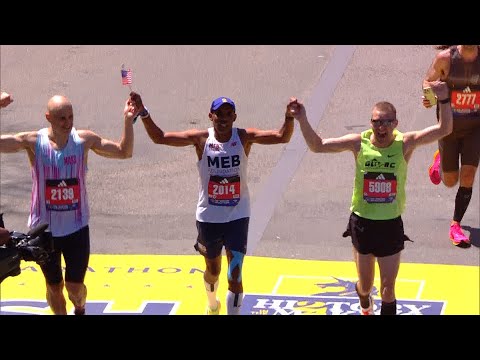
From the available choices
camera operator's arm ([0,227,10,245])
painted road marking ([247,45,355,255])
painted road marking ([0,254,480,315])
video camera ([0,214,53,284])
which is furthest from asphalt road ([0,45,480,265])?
camera operator's arm ([0,227,10,245])

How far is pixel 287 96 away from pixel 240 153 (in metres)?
6.20

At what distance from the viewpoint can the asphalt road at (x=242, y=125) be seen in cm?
1037

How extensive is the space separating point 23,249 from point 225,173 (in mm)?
1855

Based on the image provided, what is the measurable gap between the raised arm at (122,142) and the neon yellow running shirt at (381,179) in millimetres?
1583

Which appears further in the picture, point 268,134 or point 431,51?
point 431,51

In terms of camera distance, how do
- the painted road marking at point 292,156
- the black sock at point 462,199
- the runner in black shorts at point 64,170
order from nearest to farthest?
Answer: the runner in black shorts at point 64,170 < the black sock at point 462,199 < the painted road marking at point 292,156

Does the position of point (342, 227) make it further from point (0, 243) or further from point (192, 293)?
point (0, 243)

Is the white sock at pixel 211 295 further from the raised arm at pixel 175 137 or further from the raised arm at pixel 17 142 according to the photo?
the raised arm at pixel 17 142

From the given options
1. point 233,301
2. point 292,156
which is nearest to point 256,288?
point 233,301

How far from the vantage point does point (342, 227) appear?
1048cm

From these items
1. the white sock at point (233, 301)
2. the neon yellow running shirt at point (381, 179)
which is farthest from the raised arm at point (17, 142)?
the neon yellow running shirt at point (381, 179)

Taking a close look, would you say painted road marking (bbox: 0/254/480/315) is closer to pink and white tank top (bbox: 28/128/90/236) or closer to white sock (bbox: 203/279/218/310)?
white sock (bbox: 203/279/218/310)

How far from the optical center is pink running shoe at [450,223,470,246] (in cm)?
993
